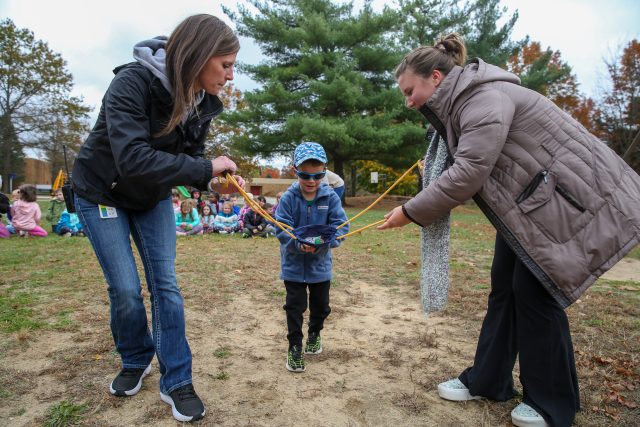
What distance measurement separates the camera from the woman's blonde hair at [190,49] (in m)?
2.20

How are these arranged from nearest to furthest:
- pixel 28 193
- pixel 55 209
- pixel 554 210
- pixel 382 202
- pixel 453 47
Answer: pixel 554 210
pixel 453 47
pixel 28 193
pixel 55 209
pixel 382 202

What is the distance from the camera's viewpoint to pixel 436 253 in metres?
2.60

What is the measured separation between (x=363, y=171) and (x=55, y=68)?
826 inches

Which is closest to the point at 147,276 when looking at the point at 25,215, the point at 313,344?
the point at 313,344

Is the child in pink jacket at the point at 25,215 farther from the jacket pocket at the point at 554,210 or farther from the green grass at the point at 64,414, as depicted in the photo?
the jacket pocket at the point at 554,210

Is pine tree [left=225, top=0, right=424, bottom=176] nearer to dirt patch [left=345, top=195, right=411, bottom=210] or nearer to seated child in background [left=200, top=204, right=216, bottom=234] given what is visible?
dirt patch [left=345, top=195, right=411, bottom=210]

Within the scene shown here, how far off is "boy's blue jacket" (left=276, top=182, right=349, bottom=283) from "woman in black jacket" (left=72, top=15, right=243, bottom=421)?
665 mm

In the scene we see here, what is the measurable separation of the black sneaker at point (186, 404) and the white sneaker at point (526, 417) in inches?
63.5

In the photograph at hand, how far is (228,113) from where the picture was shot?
20.9 meters

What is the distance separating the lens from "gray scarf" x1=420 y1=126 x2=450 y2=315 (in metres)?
2.56

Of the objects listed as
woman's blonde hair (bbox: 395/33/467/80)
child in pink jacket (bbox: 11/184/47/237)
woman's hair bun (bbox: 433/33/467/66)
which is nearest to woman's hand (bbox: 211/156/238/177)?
woman's blonde hair (bbox: 395/33/467/80)

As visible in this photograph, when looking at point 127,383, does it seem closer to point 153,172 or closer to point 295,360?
point 295,360

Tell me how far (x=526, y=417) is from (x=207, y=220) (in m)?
10.3

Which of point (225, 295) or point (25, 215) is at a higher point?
point (25, 215)
